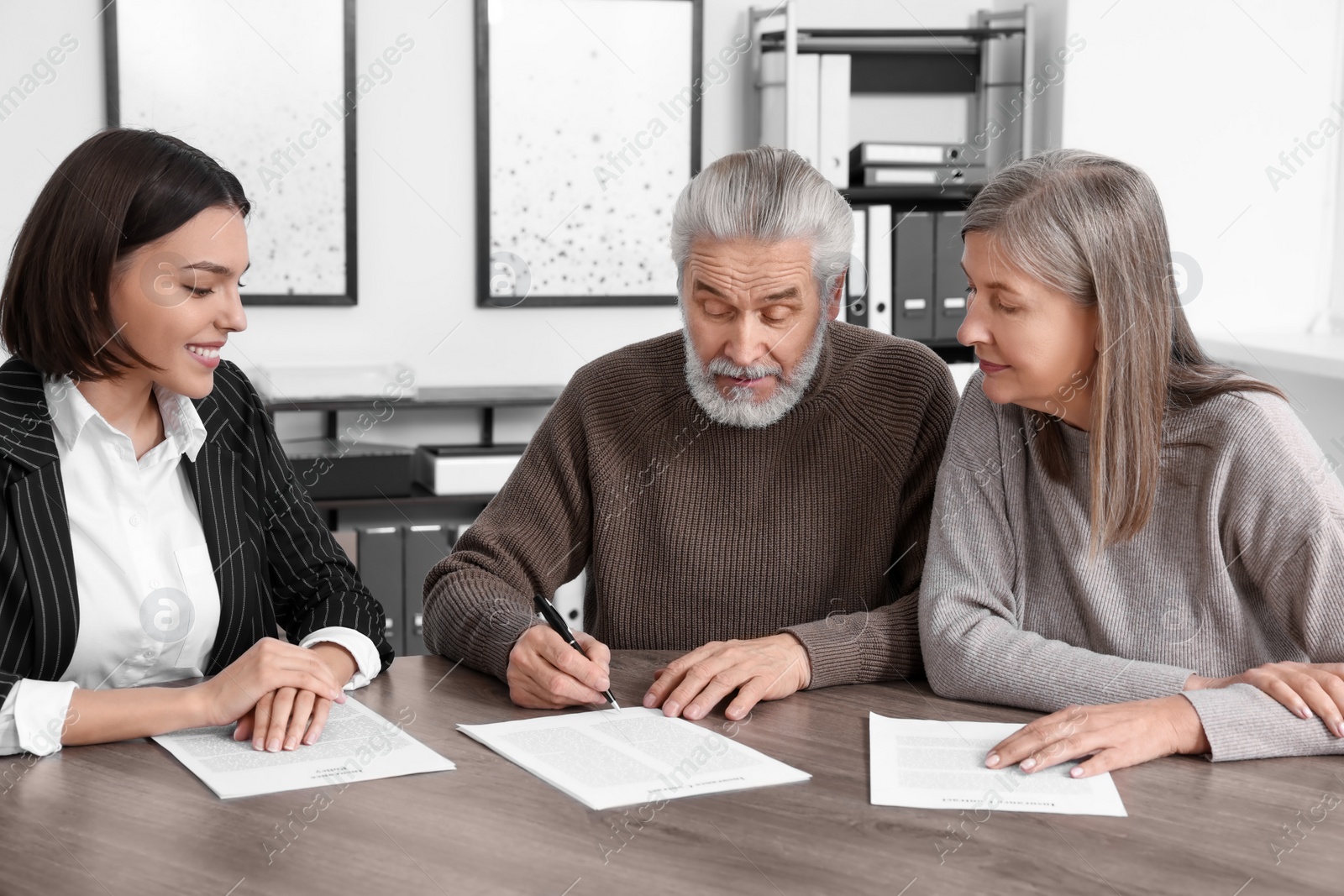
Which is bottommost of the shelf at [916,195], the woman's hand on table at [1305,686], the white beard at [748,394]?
the woman's hand on table at [1305,686]

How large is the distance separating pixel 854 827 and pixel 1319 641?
63 centimetres

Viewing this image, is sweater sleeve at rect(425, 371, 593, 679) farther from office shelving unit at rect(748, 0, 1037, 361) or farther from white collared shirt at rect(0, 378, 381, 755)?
Answer: office shelving unit at rect(748, 0, 1037, 361)

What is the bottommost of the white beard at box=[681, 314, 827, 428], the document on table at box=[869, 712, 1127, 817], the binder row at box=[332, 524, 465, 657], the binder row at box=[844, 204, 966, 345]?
the binder row at box=[332, 524, 465, 657]

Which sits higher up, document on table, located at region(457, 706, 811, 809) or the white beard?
the white beard

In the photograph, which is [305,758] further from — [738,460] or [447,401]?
[447,401]

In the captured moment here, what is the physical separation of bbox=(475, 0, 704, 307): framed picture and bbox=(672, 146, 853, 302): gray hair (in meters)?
1.94

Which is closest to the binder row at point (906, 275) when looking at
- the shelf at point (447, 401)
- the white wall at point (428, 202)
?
the white wall at point (428, 202)

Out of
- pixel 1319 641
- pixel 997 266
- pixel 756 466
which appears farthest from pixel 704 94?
pixel 1319 641

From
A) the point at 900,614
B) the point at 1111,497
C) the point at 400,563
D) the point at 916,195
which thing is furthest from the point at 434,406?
the point at 1111,497

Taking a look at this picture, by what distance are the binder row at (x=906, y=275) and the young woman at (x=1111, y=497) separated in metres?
1.98

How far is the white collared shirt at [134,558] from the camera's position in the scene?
5.11ft

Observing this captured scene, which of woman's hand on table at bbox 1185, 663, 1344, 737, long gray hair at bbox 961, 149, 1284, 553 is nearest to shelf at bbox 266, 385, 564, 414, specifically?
long gray hair at bbox 961, 149, 1284, 553

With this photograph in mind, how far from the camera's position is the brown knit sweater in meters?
1.87

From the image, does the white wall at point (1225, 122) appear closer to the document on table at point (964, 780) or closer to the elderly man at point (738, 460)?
the elderly man at point (738, 460)
